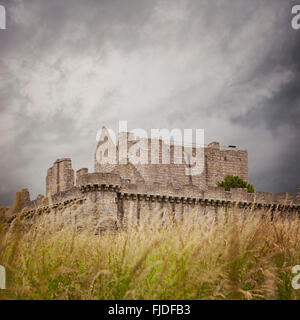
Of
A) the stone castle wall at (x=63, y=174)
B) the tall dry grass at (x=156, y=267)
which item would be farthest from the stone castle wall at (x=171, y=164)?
the tall dry grass at (x=156, y=267)

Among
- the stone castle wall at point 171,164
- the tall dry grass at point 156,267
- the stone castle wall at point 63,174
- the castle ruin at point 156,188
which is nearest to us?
the tall dry grass at point 156,267

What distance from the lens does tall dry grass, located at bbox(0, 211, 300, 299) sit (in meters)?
4.24

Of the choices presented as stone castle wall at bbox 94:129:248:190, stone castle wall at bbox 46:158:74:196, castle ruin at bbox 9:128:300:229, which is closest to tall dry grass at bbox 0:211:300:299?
castle ruin at bbox 9:128:300:229

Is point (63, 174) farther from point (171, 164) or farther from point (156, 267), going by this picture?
point (156, 267)

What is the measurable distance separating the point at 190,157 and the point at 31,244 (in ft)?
108

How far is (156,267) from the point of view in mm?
4953

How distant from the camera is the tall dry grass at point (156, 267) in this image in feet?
13.9

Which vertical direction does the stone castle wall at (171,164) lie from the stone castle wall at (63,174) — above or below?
above

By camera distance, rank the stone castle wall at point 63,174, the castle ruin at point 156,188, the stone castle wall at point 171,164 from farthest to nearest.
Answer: the stone castle wall at point 171,164 < the stone castle wall at point 63,174 < the castle ruin at point 156,188

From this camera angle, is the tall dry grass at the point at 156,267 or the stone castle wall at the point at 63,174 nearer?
the tall dry grass at the point at 156,267

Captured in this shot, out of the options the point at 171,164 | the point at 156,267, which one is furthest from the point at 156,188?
the point at 156,267

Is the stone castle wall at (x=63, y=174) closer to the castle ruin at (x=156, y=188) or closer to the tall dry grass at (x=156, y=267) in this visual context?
the castle ruin at (x=156, y=188)
